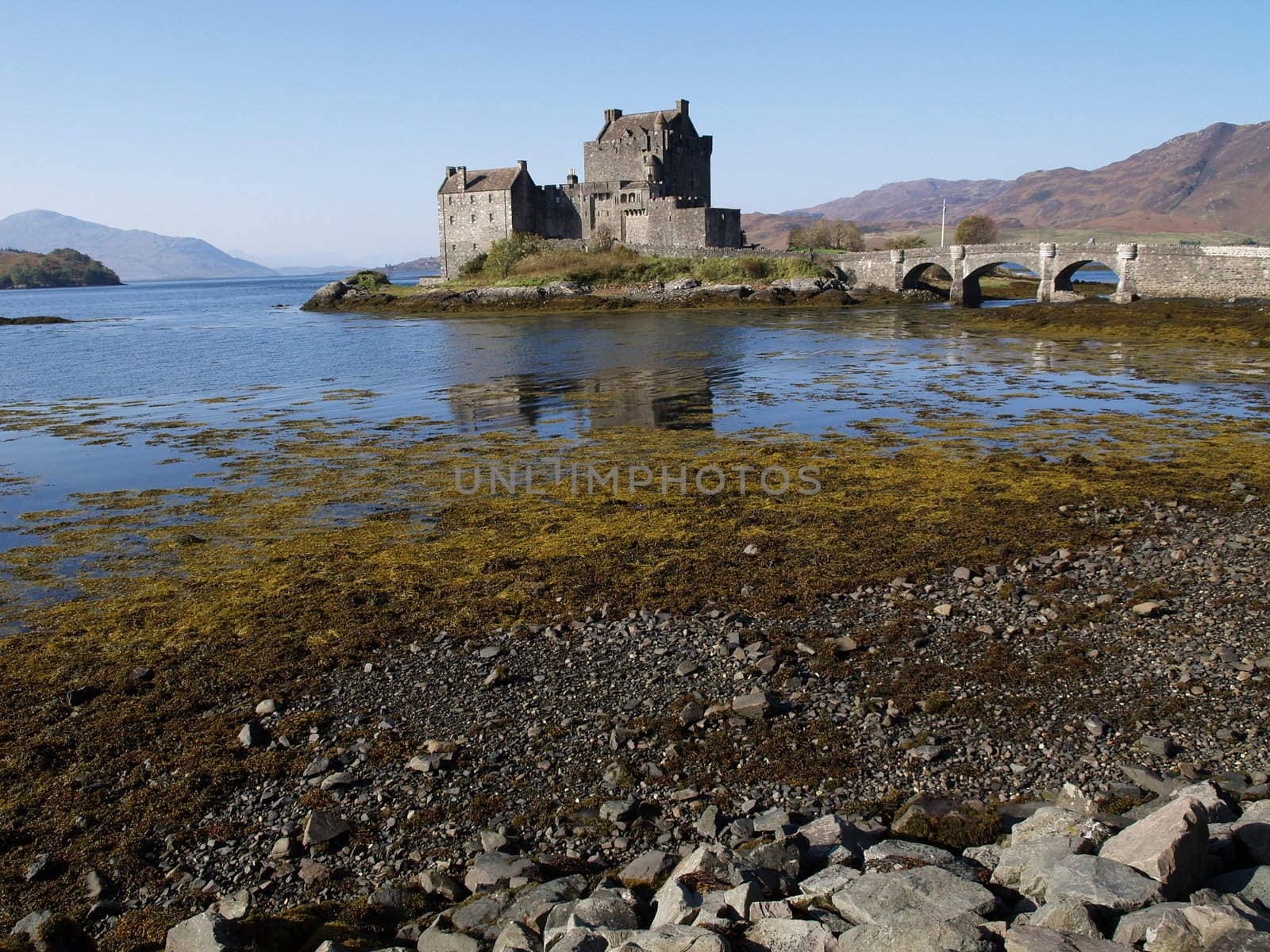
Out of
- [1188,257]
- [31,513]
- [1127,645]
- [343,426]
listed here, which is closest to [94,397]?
[343,426]

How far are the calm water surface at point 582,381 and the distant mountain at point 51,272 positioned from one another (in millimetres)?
159526

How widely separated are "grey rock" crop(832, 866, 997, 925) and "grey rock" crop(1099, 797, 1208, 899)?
32.0 inches

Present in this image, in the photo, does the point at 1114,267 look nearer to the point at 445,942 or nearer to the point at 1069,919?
the point at 1069,919

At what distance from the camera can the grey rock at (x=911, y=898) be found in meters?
4.41

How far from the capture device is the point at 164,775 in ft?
21.6

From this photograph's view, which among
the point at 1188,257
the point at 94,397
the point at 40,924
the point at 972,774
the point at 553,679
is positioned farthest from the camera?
the point at 1188,257

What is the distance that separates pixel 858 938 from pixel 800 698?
3229 millimetres

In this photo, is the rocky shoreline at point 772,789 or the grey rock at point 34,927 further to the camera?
the grey rock at point 34,927

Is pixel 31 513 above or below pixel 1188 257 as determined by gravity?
below

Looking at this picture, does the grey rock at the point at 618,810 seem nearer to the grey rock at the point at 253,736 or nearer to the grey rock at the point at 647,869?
the grey rock at the point at 647,869

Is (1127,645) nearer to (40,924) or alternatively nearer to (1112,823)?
(1112,823)

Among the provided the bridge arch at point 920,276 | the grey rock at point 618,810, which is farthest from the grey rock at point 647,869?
the bridge arch at point 920,276

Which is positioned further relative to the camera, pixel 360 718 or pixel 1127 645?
pixel 1127 645

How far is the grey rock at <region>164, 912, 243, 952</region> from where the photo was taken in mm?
4660
